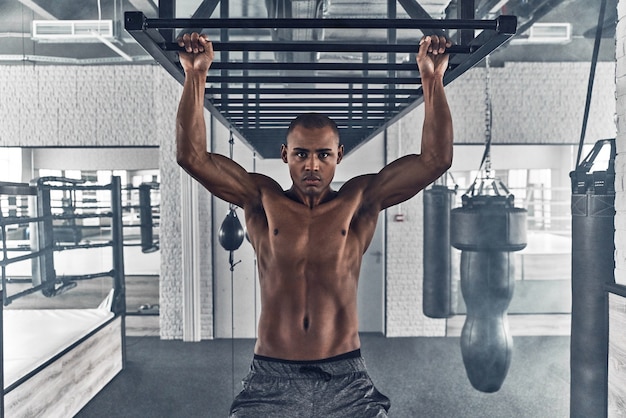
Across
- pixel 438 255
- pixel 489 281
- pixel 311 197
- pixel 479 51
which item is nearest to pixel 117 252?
pixel 438 255

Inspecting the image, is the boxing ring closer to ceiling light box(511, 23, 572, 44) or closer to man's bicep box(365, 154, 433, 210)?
man's bicep box(365, 154, 433, 210)

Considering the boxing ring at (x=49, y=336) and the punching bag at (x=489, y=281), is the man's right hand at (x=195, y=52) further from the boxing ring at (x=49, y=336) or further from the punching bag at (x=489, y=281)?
the punching bag at (x=489, y=281)

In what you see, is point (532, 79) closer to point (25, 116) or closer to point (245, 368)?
point (245, 368)

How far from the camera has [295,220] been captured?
4.76ft

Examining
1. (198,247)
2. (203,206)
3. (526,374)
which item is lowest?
(526,374)

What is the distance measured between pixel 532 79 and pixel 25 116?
218 inches

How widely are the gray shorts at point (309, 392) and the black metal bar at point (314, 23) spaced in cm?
93

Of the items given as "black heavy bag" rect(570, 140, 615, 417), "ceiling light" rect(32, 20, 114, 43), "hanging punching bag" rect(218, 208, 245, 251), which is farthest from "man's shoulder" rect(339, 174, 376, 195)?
"ceiling light" rect(32, 20, 114, 43)

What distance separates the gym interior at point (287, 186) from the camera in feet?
8.65

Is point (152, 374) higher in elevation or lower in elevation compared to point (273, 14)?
lower

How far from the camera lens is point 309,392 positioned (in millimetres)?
1406

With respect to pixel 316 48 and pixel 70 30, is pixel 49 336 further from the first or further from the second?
pixel 316 48

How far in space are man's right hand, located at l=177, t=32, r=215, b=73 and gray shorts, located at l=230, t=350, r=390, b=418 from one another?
2.79 feet

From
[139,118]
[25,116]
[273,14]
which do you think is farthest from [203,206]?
[273,14]
